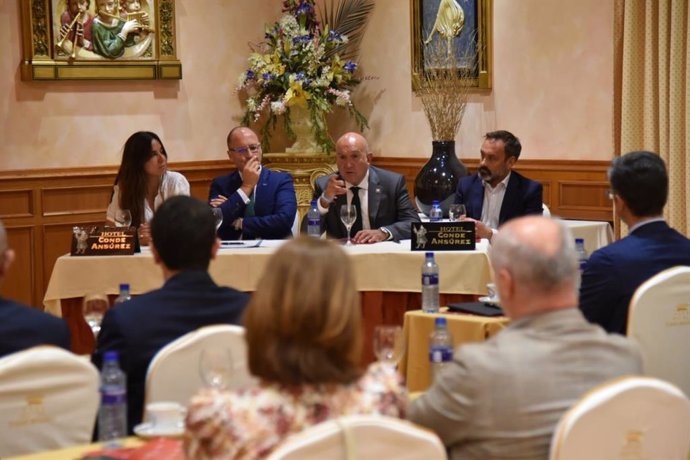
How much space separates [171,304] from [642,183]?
1.84 m

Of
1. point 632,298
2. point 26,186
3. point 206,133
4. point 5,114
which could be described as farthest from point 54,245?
point 632,298

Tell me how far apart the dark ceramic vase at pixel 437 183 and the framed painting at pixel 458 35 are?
975mm

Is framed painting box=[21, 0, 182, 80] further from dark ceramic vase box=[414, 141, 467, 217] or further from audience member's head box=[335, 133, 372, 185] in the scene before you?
audience member's head box=[335, 133, 372, 185]

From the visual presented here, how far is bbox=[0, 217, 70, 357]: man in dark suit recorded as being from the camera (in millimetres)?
2975

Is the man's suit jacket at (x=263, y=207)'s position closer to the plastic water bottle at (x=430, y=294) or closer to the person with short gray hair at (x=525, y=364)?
the plastic water bottle at (x=430, y=294)

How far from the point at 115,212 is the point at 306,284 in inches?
174

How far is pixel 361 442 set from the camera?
6.60 feet

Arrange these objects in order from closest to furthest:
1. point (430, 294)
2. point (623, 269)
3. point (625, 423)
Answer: point (625, 423) < point (623, 269) < point (430, 294)

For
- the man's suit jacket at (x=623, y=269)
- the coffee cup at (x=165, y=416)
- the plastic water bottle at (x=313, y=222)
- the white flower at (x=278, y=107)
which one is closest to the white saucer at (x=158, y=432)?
the coffee cup at (x=165, y=416)

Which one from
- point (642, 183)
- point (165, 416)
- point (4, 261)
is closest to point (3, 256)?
point (4, 261)

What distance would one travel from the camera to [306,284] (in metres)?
2.12

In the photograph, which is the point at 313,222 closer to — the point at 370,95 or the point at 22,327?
the point at 370,95

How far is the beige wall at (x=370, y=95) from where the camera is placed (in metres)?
7.55

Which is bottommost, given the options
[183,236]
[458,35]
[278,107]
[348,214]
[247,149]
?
[348,214]
